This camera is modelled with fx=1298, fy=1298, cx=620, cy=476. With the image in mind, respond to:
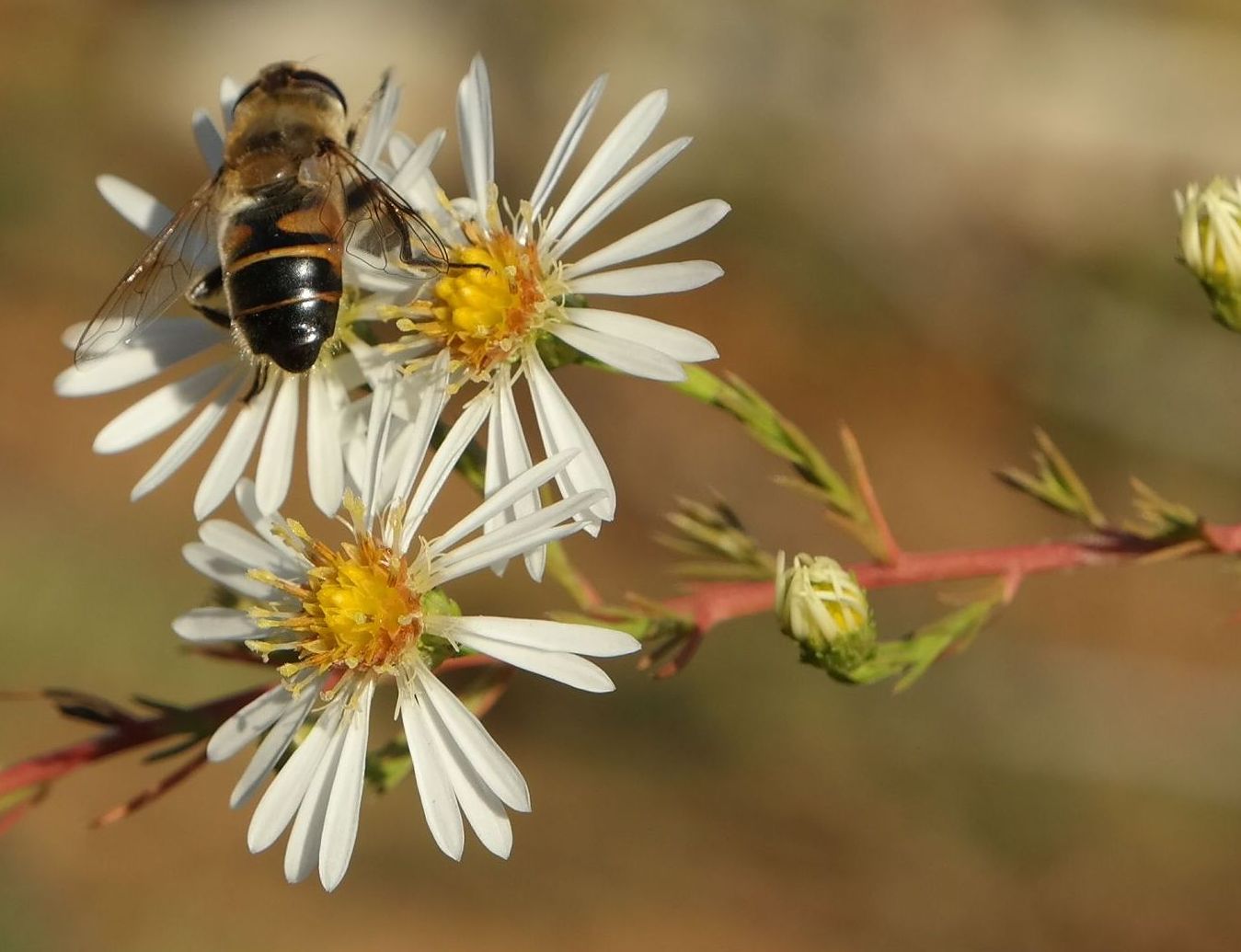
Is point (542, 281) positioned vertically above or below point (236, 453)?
above

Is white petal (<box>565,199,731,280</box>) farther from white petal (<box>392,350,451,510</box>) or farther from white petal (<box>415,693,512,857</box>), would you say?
white petal (<box>415,693,512,857</box>)

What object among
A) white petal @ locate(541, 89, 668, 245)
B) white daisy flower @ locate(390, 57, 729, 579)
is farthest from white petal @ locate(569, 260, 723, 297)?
white petal @ locate(541, 89, 668, 245)

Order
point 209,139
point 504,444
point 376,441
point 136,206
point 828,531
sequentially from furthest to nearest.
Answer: point 828,531, point 209,139, point 136,206, point 504,444, point 376,441

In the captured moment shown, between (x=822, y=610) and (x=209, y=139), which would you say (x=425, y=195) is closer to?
(x=209, y=139)

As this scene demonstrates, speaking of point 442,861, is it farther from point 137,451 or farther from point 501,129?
point 501,129

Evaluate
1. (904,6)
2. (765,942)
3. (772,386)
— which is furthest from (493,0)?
(765,942)

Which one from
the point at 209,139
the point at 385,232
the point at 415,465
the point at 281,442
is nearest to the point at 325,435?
the point at 281,442

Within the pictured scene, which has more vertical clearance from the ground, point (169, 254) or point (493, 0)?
point (493, 0)
